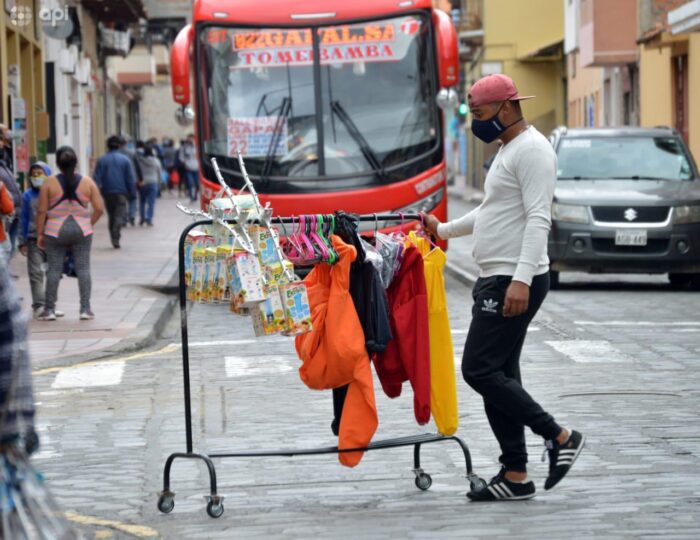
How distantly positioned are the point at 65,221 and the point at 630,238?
6.09 metres

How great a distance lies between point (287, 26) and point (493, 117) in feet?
Result: 38.6

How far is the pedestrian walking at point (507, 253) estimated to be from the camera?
6.76 meters

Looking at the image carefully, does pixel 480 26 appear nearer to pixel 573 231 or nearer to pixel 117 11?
pixel 117 11

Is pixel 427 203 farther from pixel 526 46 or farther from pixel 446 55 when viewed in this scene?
pixel 526 46

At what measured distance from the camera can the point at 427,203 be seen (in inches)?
714

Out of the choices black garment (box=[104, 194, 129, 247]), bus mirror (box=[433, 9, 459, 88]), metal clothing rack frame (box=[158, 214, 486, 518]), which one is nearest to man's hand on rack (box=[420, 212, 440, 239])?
metal clothing rack frame (box=[158, 214, 486, 518])

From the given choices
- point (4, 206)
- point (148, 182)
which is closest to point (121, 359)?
point (4, 206)

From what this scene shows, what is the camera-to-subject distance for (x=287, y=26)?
18.4 m

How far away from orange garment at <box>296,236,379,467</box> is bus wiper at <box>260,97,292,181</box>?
11028 mm

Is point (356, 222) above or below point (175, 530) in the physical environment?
above

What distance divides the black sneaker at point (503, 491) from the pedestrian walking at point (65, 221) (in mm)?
8892

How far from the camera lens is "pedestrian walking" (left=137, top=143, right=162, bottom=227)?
34.8 meters

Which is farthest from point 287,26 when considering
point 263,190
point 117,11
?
point 117,11

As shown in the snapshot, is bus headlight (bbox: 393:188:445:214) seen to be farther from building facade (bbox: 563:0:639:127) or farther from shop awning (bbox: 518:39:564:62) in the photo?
shop awning (bbox: 518:39:564:62)
